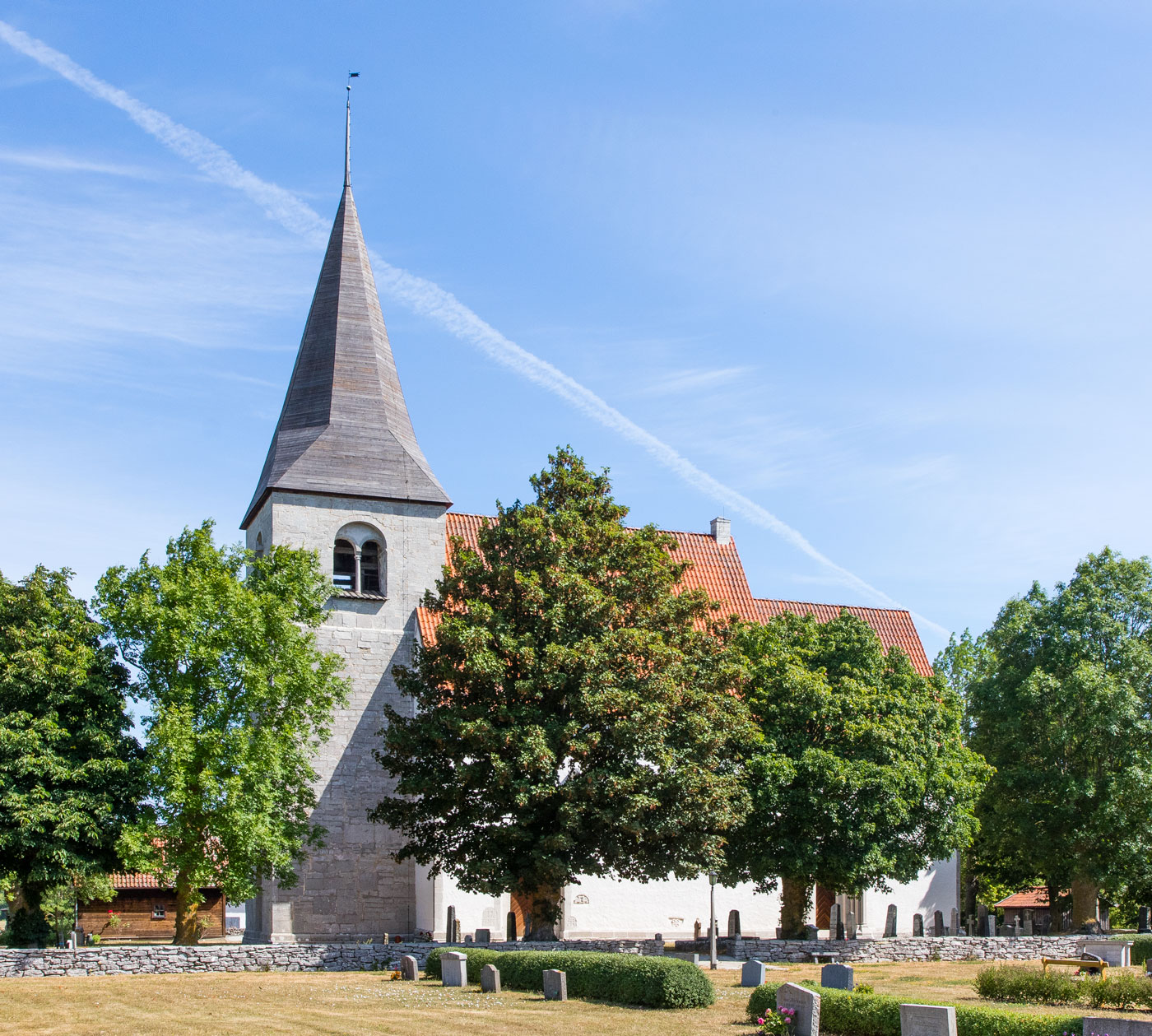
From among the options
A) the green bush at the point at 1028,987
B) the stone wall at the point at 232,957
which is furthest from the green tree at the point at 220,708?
the green bush at the point at 1028,987

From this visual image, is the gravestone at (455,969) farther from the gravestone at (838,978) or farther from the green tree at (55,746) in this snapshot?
the green tree at (55,746)

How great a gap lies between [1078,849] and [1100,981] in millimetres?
17929

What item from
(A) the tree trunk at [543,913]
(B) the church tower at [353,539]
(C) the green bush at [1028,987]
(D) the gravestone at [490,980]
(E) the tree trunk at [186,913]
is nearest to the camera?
(C) the green bush at [1028,987]

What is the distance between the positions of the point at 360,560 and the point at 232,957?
42.6 ft

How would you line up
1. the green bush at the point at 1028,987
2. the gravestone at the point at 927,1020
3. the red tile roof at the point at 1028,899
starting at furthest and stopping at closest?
the red tile roof at the point at 1028,899
the green bush at the point at 1028,987
the gravestone at the point at 927,1020

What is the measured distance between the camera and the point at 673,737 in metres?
30.3

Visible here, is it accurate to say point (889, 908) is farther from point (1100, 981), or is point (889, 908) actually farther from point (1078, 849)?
point (1100, 981)

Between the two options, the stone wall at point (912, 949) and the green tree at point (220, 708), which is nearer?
the green tree at point (220, 708)

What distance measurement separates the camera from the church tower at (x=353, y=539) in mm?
34969

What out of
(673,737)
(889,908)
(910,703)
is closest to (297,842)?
(673,737)

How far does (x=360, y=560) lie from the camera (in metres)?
37.8

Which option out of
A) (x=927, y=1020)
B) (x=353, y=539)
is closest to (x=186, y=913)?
(x=353, y=539)

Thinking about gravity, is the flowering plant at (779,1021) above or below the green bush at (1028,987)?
above

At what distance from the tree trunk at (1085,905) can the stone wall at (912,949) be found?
298 cm
